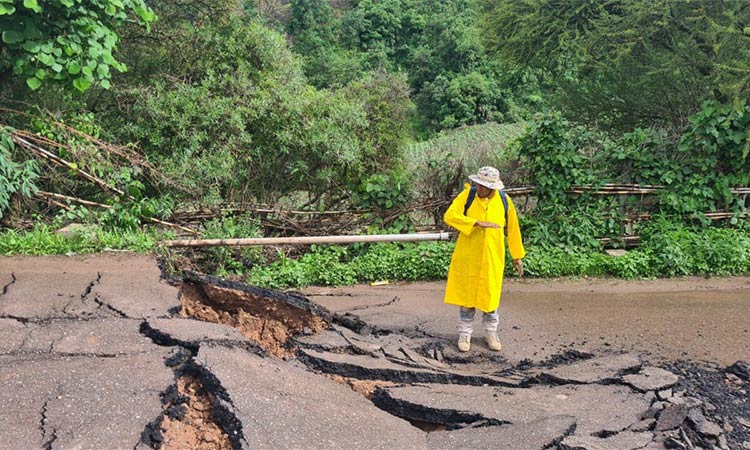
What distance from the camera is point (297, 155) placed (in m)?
8.27

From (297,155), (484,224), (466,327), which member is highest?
(297,155)

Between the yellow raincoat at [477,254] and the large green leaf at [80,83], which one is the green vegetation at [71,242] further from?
the yellow raincoat at [477,254]

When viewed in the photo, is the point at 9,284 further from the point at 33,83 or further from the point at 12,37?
the point at 12,37

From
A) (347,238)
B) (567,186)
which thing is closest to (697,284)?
(567,186)

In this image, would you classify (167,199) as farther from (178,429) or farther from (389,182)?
(178,429)

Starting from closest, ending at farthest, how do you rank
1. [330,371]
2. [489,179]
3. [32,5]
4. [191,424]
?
[191,424]
[330,371]
[489,179]
[32,5]

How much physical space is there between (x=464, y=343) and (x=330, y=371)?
4.47ft

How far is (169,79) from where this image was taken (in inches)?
332

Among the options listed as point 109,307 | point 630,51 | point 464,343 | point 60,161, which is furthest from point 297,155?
point 630,51

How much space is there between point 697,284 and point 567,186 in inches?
81.2

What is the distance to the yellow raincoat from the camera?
500 cm

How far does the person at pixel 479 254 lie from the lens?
498cm

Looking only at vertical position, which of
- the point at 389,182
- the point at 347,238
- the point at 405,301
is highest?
the point at 389,182

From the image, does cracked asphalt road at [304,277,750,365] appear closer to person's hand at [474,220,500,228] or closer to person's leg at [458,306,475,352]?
person's leg at [458,306,475,352]
